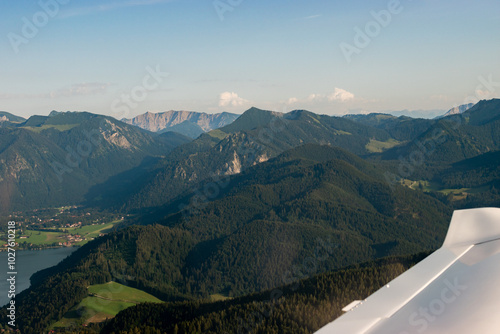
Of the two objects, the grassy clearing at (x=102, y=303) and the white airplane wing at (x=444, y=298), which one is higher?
the white airplane wing at (x=444, y=298)

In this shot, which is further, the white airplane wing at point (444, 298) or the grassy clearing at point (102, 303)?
the grassy clearing at point (102, 303)

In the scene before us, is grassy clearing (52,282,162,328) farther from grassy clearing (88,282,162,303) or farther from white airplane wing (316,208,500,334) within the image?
white airplane wing (316,208,500,334)

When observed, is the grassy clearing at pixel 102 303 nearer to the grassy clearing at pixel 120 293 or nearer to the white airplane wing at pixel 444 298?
the grassy clearing at pixel 120 293

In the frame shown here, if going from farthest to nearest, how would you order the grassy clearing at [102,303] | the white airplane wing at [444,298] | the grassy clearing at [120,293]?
the grassy clearing at [120,293], the grassy clearing at [102,303], the white airplane wing at [444,298]

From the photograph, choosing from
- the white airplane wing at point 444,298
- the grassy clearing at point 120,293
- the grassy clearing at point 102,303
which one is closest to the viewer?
the white airplane wing at point 444,298

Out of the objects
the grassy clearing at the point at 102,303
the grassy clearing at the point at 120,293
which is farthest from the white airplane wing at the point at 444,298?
the grassy clearing at the point at 120,293

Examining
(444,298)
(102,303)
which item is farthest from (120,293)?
(444,298)

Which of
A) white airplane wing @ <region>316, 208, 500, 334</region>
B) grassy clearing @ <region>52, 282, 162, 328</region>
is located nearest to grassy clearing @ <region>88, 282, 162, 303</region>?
grassy clearing @ <region>52, 282, 162, 328</region>
